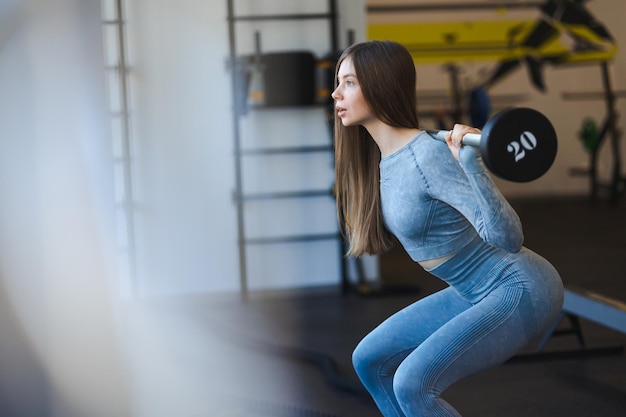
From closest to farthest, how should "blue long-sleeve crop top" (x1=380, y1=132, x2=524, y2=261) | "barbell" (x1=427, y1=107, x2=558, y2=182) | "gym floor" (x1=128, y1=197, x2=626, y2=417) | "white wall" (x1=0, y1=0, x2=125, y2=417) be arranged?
"barbell" (x1=427, y1=107, x2=558, y2=182) < "blue long-sleeve crop top" (x1=380, y1=132, x2=524, y2=261) < "white wall" (x1=0, y1=0, x2=125, y2=417) < "gym floor" (x1=128, y1=197, x2=626, y2=417)

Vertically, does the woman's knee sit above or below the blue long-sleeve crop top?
below

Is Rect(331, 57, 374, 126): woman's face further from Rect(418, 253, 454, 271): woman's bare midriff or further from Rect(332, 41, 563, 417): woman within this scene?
Rect(418, 253, 454, 271): woman's bare midriff

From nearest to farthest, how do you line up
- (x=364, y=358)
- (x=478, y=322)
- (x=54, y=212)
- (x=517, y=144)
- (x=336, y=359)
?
(x=517, y=144)
(x=478, y=322)
(x=364, y=358)
(x=54, y=212)
(x=336, y=359)

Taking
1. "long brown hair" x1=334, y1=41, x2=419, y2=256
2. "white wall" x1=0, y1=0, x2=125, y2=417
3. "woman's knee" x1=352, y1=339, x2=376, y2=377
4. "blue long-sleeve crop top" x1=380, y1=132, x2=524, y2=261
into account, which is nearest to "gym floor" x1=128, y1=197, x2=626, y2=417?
"white wall" x1=0, y1=0, x2=125, y2=417

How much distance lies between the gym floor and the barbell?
1492 millimetres

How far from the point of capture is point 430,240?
177 centimetres

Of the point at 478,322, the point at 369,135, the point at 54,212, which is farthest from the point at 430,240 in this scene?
the point at 54,212

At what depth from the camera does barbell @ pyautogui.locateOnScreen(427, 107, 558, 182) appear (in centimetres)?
150

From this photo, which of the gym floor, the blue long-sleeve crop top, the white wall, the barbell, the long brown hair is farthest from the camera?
the gym floor

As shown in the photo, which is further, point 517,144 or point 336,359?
point 336,359

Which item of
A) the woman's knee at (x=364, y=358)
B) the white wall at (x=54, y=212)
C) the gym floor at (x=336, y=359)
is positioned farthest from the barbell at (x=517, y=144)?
the gym floor at (x=336, y=359)

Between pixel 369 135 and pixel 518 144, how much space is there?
48cm

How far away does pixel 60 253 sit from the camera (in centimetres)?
227

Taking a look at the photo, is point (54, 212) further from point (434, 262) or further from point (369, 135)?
point (434, 262)
